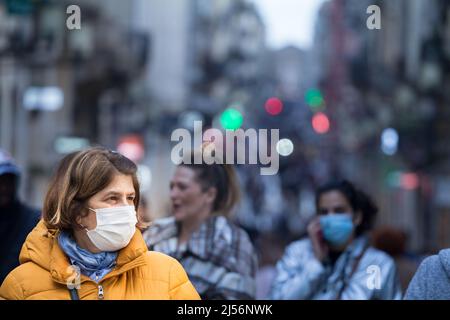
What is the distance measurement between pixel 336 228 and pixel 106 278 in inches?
105

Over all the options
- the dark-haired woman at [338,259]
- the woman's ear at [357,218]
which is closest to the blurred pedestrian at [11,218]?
the dark-haired woman at [338,259]

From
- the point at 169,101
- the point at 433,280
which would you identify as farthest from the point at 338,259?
the point at 169,101

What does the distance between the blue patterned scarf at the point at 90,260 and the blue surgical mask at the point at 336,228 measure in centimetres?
255

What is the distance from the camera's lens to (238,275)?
18.6 ft

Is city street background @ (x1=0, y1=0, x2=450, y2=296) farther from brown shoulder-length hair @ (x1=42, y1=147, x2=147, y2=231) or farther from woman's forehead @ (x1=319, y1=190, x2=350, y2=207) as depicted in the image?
brown shoulder-length hair @ (x1=42, y1=147, x2=147, y2=231)

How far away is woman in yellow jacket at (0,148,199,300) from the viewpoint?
3.48 metres

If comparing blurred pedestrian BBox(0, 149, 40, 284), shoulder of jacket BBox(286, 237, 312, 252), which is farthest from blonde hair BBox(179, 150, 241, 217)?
blurred pedestrian BBox(0, 149, 40, 284)

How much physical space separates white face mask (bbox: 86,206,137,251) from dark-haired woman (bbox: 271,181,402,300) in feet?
7.74

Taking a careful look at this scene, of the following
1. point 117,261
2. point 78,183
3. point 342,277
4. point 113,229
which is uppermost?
point 78,183

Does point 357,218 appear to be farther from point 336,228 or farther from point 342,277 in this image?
point 342,277

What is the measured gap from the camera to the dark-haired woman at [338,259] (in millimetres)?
5668

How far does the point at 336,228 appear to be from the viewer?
19.4ft

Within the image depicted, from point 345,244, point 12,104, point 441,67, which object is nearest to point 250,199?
point 441,67
